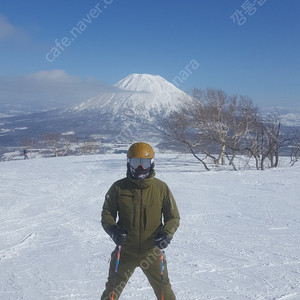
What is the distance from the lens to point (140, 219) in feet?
9.02

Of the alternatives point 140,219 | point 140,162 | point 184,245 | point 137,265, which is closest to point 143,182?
point 140,162

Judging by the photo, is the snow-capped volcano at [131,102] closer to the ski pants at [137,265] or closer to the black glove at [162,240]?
the ski pants at [137,265]

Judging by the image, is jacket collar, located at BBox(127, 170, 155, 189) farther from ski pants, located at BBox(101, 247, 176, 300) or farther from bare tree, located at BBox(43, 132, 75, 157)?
bare tree, located at BBox(43, 132, 75, 157)

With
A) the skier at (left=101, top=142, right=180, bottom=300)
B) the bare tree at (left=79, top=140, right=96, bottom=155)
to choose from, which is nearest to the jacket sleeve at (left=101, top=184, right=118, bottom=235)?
the skier at (left=101, top=142, right=180, bottom=300)

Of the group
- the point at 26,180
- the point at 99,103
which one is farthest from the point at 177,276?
the point at 99,103

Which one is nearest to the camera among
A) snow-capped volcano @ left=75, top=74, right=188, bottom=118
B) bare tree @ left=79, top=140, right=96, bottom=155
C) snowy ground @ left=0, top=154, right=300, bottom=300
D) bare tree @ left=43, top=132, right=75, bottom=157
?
snowy ground @ left=0, top=154, right=300, bottom=300

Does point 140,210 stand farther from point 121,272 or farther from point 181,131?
point 181,131

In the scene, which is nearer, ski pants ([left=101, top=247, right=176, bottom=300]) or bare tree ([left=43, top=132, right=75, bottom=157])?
ski pants ([left=101, top=247, right=176, bottom=300])

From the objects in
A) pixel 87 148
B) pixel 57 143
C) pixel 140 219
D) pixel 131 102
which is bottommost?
pixel 87 148

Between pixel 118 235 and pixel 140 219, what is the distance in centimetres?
28

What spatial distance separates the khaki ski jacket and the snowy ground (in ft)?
5.07

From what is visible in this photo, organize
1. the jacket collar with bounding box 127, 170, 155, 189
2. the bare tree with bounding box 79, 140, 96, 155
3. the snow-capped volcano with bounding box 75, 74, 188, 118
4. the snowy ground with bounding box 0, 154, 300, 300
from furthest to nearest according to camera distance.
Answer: the snow-capped volcano with bounding box 75, 74, 188, 118 → the bare tree with bounding box 79, 140, 96, 155 → the snowy ground with bounding box 0, 154, 300, 300 → the jacket collar with bounding box 127, 170, 155, 189

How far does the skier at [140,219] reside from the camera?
2.73m

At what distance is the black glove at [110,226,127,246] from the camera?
256cm
